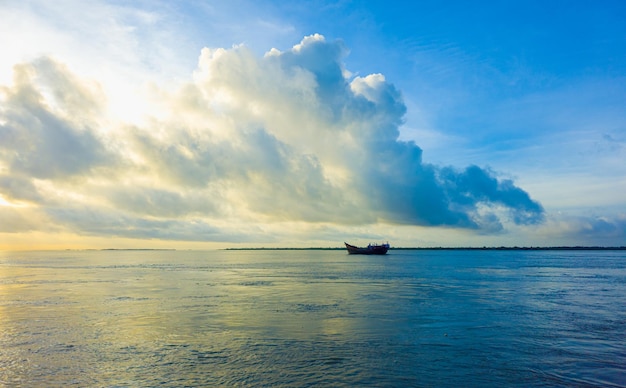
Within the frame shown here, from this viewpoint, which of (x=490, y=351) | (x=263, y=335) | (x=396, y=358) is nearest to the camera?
(x=396, y=358)

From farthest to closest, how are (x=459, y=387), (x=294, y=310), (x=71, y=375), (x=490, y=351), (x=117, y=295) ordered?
(x=117, y=295), (x=294, y=310), (x=490, y=351), (x=71, y=375), (x=459, y=387)

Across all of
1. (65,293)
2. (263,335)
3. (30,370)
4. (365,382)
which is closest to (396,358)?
(365,382)

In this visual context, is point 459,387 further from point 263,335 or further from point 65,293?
point 65,293

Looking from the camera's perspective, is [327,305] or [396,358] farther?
[327,305]

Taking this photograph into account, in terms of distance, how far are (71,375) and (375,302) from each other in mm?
27211

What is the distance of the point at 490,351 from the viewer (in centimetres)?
2206

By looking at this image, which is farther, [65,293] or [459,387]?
[65,293]

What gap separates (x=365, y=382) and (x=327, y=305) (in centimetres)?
2107

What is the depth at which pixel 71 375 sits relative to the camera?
714 inches

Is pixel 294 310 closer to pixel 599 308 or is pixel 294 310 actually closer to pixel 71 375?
pixel 71 375

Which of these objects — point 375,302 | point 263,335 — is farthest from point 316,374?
point 375,302

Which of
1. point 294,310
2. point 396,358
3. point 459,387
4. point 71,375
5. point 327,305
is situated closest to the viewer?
point 459,387

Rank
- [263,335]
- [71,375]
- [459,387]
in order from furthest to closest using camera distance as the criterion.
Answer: [263,335]
[71,375]
[459,387]

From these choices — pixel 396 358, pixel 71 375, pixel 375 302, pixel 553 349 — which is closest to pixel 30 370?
pixel 71 375
